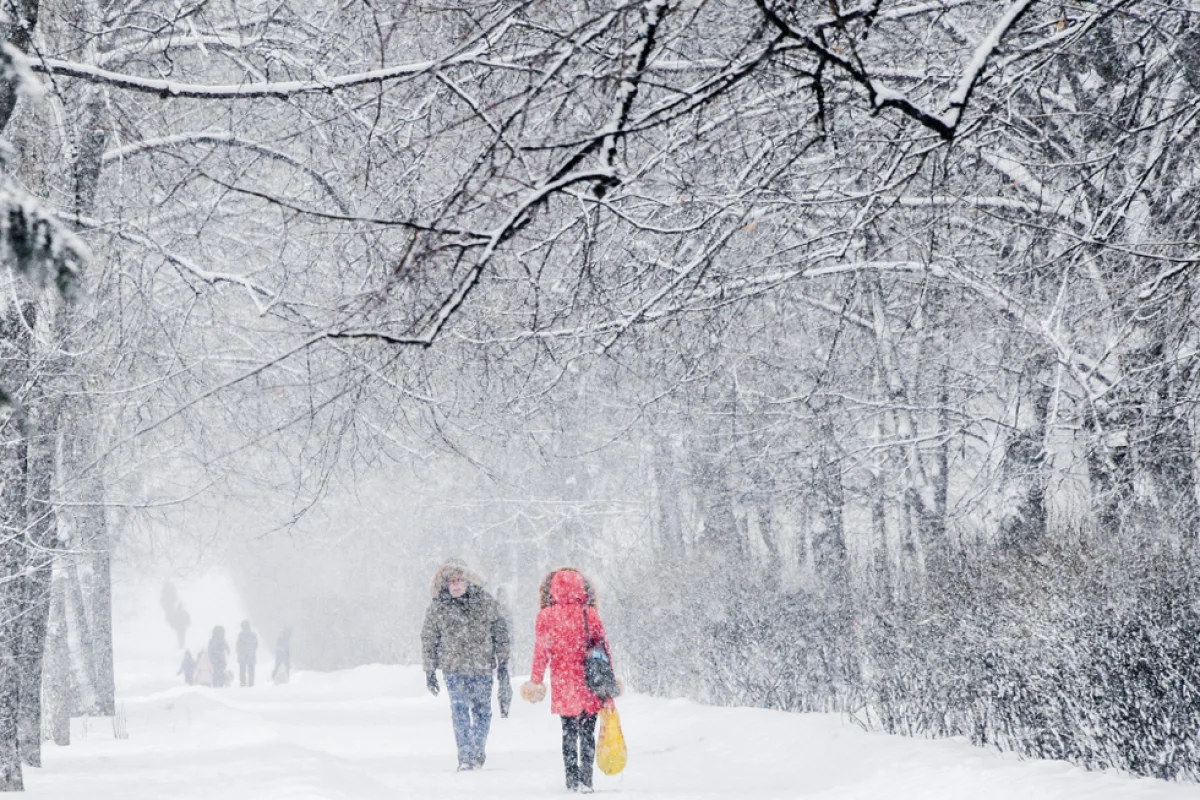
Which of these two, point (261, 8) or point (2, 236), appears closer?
point (2, 236)

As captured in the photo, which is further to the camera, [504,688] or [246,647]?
[246,647]

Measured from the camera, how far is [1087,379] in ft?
28.7

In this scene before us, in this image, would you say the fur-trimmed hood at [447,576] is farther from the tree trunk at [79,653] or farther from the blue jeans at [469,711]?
the tree trunk at [79,653]

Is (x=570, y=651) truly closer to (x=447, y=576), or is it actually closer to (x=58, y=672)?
(x=447, y=576)

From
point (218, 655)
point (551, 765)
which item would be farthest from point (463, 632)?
point (218, 655)

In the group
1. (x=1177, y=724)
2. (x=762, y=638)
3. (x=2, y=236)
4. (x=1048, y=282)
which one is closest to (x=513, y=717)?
(x=762, y=638)

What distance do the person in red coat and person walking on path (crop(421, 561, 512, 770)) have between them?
1567 millimetres

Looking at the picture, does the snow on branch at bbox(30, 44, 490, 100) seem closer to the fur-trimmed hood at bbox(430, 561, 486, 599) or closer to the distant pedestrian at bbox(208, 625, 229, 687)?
the fur-trimmed hood at bbox(430, 561, 486, 599)

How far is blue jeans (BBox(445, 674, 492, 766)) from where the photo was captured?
10562 mm

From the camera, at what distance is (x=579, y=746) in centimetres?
905

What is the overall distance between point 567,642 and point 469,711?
7.94 ft

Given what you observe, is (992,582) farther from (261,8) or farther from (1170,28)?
(261,8)

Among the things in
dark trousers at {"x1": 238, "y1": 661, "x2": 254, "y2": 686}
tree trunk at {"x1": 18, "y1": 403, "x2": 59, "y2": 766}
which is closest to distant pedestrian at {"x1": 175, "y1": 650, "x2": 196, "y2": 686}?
dark trousers at {"x1": 238, "y1": 661, "x2": 254, "y2": 686}

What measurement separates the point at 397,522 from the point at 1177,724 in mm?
32276
